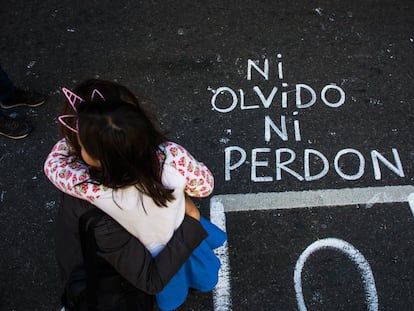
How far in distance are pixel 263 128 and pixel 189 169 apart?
146cm

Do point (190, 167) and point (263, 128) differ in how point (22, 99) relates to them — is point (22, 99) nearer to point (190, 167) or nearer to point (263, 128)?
point (263, 128)

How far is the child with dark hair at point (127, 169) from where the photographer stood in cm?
152

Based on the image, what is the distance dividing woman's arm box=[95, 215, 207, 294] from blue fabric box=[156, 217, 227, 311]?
170mm

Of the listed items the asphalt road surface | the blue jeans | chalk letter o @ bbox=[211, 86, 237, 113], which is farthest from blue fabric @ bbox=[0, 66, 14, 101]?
chalk letter o @ bbox=[211, 86, 237, 113]

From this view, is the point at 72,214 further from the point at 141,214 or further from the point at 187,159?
the point at 187,159

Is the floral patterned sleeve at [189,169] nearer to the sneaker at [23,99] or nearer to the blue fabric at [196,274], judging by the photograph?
the blue fabric at [196,274]

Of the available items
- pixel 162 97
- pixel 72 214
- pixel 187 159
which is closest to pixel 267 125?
pixel 162 97

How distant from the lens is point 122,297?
2002 mm

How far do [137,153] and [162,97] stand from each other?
1.99 m

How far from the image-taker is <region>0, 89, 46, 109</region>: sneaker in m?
3.54

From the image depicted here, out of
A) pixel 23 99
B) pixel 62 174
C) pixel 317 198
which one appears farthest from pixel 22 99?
pixel 317 198

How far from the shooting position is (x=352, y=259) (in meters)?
2.58

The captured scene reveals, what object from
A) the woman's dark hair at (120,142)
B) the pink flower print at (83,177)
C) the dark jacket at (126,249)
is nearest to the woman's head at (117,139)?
the woman's dark hair at (120,142)

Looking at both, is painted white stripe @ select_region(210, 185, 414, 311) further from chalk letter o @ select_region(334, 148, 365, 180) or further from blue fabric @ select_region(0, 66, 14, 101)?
blue fabric @ select_region(0, 66, 14, 101)
